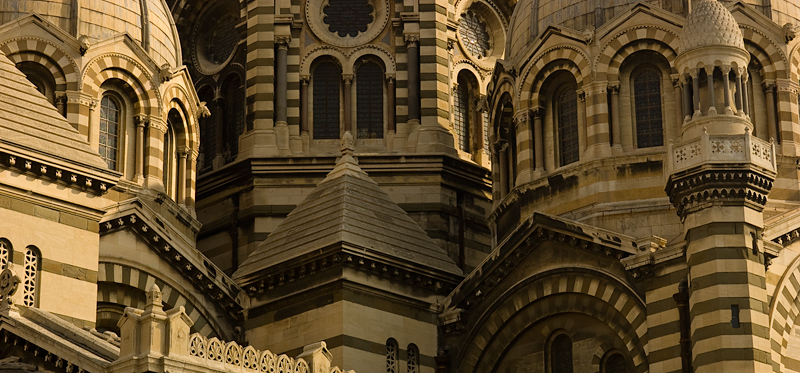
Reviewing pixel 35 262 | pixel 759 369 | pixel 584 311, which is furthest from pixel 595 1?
pixel 35 262

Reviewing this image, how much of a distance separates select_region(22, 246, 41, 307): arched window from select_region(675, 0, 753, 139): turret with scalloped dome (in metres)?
13.3

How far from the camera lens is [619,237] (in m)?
37.9

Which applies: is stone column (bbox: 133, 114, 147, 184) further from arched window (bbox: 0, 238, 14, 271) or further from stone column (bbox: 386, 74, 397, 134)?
arched window (bbox: 0, 238, 14, 271)

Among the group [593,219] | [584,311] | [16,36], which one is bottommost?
[584,311]

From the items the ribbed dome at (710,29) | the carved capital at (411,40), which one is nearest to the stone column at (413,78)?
the carved capital at (411,40)

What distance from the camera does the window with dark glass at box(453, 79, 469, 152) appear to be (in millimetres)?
48938

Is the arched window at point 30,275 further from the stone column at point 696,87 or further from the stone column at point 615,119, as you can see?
the stone column at point 615,119

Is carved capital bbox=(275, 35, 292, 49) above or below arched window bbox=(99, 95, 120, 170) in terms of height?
above

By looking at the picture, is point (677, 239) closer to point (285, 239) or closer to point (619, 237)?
point (619, 237)

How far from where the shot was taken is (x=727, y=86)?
3753 centimetres

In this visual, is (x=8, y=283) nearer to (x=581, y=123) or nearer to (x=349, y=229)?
(x=349, y=229)

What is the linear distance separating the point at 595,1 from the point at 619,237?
861 centimetres

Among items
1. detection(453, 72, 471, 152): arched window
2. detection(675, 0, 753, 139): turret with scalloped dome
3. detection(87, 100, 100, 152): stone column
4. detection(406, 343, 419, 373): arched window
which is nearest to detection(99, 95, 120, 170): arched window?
detection(87, 100, 100, 152): stone column

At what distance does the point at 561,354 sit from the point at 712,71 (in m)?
6.94
